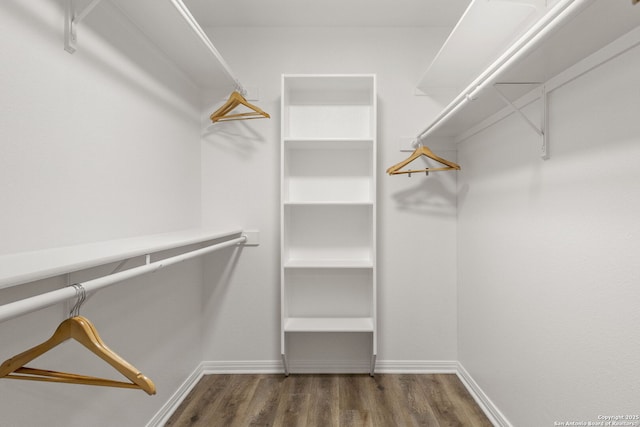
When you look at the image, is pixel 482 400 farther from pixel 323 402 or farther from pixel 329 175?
pixel 329 175

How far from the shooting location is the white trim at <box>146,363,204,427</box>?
1.85 meters

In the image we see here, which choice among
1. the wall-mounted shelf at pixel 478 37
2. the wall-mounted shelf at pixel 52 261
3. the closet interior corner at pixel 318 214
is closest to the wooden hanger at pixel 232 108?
the closet interior corner at pixel 318 214

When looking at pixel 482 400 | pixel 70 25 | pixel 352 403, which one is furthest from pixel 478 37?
pixel 352 403

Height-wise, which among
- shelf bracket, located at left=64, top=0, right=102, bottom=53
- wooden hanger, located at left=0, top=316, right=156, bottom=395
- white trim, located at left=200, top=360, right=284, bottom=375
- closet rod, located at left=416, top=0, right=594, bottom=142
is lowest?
white trim, located at left=200, top=360, right=284, bottom=375

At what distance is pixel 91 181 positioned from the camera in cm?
135

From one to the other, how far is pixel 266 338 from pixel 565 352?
5.92 feet

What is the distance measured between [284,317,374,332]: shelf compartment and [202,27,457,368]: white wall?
175 mm

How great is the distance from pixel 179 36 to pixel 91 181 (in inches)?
35.2

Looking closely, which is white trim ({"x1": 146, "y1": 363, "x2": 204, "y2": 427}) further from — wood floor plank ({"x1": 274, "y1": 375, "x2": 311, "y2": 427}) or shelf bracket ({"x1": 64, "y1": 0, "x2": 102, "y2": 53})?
shelf bracket ({"x1": 64, "y1": 0, "x2": 102, "y2": 53})

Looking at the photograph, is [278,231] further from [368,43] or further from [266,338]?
[368,43]

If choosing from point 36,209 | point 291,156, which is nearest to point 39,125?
point 36,209

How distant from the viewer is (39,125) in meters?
1.13

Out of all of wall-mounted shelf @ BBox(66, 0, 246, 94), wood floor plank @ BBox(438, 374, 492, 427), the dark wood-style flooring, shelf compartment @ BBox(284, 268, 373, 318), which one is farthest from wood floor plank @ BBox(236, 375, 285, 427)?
wall-mounted shelf @ BBox(66, 0, 246, 94)

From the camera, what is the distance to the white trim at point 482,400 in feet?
6.05
